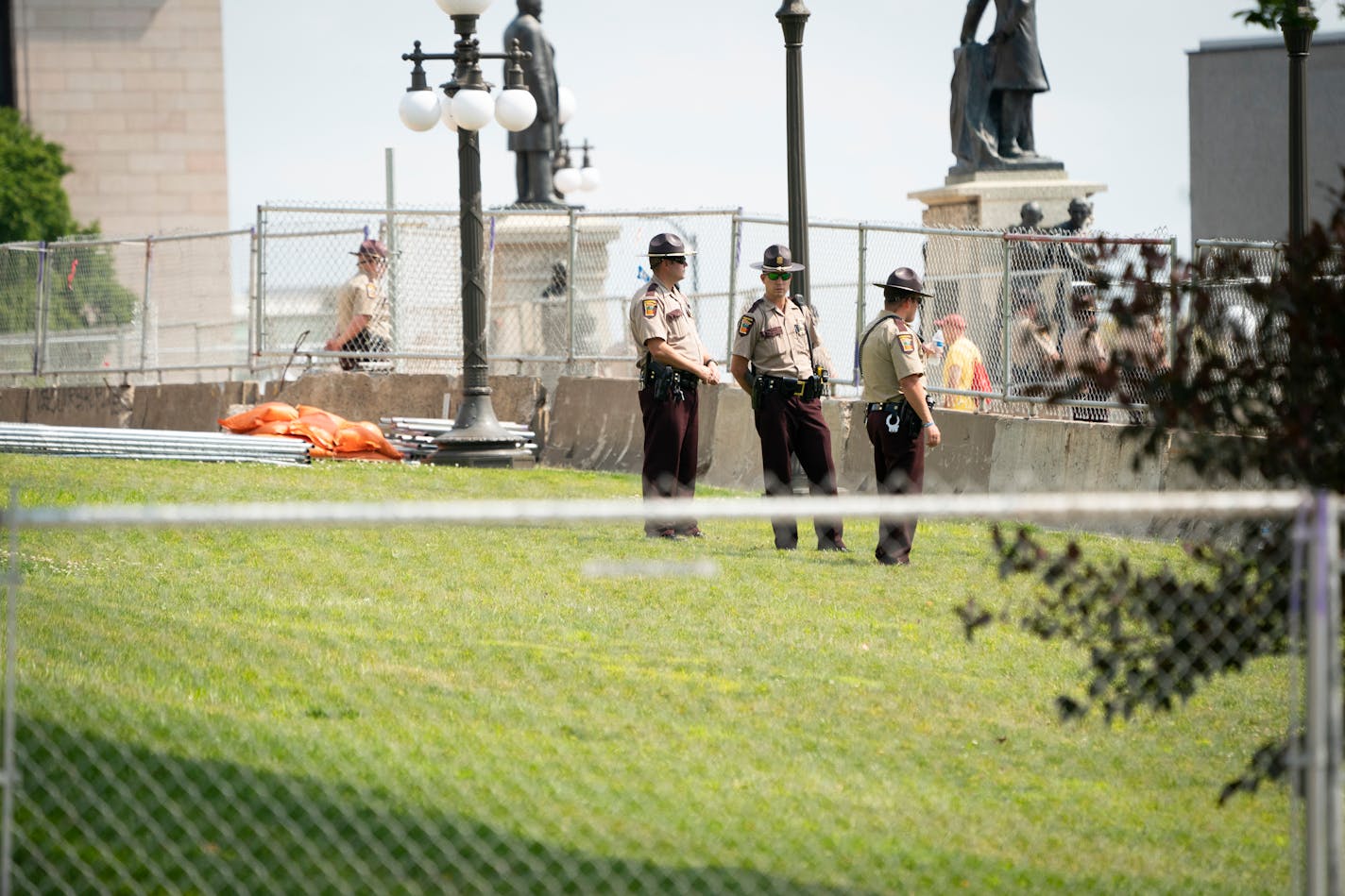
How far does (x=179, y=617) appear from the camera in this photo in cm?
834

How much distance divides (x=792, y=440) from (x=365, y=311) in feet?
24.4

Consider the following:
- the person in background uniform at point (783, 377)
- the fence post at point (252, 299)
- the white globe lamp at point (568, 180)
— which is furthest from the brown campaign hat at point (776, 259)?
the white globe lamp at point (568, 180)

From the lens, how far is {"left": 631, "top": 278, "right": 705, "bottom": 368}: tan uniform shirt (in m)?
11.8

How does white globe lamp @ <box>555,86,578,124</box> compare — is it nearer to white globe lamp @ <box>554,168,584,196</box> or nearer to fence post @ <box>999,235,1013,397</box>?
white globe lamp @ <box>554,168,584,196</box>

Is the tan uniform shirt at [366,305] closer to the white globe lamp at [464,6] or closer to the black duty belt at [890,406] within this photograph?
the white globe lamp at [464,6]

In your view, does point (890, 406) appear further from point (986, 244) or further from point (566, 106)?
point (566, 106)

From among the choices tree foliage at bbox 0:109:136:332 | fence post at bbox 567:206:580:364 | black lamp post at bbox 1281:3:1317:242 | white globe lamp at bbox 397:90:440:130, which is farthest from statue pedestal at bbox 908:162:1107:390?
tree foliage at bbox 0:109:136:332

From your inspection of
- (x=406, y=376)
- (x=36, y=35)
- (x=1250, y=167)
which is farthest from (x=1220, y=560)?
(x=36, y=35)

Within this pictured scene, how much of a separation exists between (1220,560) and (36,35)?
75293 mm

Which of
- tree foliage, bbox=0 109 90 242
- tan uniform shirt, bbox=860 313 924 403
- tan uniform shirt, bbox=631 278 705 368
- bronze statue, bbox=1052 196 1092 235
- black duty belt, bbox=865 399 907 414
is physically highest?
tree foliage, bbox=0 109 90 242

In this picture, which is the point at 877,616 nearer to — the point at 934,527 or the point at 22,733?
the point at 934,527

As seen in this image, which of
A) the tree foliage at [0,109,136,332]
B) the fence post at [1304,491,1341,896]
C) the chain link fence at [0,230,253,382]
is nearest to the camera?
the fence post at [1304,491,1341,896]

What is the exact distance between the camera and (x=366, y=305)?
18047 mm

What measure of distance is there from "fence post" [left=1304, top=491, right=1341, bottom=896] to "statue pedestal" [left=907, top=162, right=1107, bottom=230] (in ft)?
50.4
